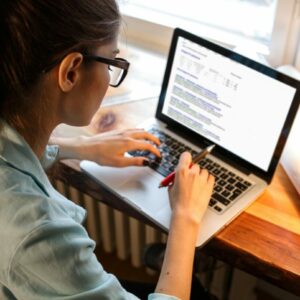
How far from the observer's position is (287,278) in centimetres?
82

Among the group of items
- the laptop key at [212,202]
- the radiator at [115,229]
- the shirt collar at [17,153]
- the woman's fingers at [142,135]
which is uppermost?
the shirt collar at [17,153]

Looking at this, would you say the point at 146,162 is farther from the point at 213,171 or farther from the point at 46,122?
the point at 46,122

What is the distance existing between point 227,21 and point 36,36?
90 cm

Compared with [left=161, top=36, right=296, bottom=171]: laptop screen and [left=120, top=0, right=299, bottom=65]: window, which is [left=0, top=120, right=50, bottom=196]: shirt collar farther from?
[left=120, top=0, right=299, bottom=65]: window

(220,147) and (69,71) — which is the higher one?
(69,71)

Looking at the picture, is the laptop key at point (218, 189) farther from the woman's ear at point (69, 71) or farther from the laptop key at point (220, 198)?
the woman's ear at point (69, 71)

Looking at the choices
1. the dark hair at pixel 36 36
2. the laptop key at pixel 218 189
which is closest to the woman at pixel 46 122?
the dark hair at pixel 36 36

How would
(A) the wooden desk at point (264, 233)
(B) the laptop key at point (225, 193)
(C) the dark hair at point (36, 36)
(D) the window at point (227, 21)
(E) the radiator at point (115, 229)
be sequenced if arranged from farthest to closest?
(E) the radiator at point (115, 229)
(D) the window at point (227, 21)
(B) the laptop key at point (225, 193)
(A) the wooden desk at point (264, 233)
(C) the dark hair at point (36, 36)

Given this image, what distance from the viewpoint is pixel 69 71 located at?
678 mm

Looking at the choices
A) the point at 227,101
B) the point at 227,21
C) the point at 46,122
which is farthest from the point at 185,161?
the point at 227,21

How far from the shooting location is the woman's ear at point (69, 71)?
26.1 inches

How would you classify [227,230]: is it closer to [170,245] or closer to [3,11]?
[170,245]

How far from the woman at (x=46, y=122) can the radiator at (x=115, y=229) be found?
670 millimetres

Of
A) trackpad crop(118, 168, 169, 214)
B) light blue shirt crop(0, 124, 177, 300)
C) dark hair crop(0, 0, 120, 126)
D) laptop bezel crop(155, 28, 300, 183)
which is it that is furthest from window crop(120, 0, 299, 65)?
light blue shirt crop(0, 124, 177, 300)
